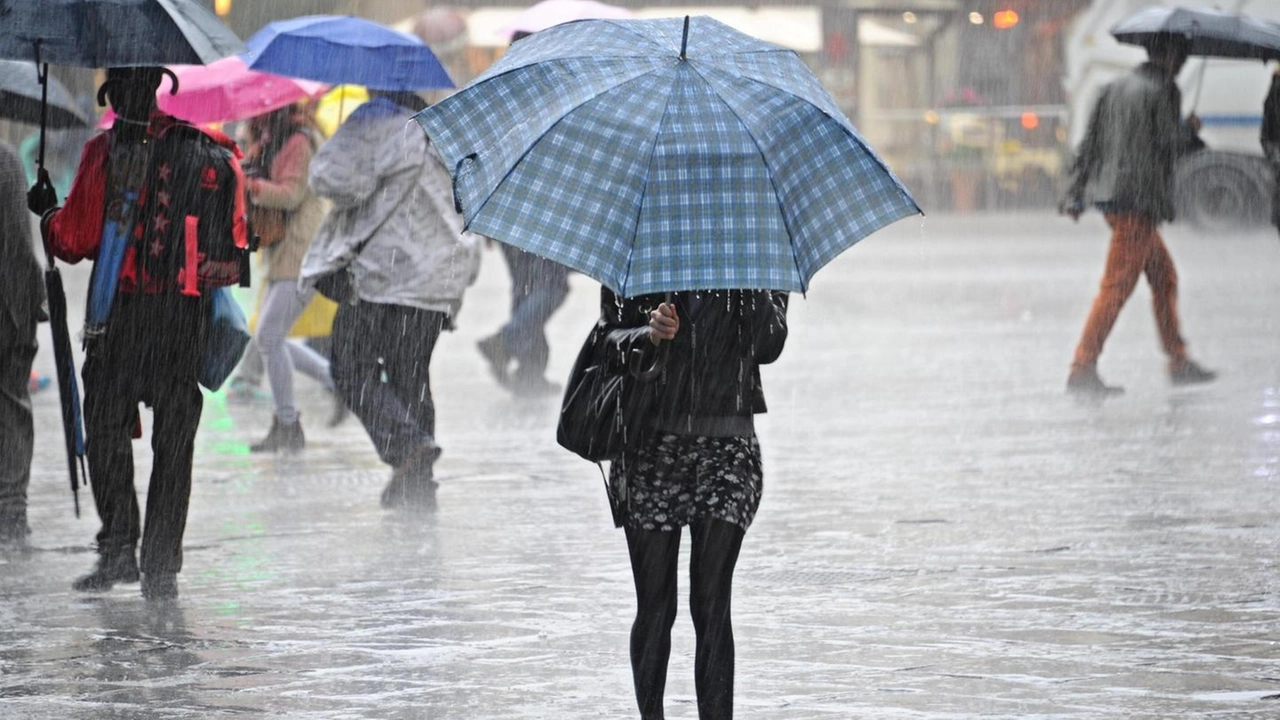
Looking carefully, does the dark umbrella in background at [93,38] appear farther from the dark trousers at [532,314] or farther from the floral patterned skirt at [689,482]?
the dark trousers at [532,314]

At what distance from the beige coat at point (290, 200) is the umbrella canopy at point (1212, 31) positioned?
15.3 ft

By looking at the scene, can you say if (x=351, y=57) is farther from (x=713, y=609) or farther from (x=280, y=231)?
(x=713, y=609)

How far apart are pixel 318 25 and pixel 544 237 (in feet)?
16.9

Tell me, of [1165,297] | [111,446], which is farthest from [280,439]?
[1165,297]

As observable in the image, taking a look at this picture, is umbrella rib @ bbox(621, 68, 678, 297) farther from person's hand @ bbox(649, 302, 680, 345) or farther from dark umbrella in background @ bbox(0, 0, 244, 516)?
dark umbrella in background @ bbox(0, 0, 244, 516)

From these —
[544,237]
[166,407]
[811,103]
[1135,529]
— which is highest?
[811,103]

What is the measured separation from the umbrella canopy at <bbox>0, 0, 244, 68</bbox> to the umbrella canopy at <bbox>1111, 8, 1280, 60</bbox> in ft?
21.9

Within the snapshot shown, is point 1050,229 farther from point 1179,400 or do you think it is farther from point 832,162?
point 832,162

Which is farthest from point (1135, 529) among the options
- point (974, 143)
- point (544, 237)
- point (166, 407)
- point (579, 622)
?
point (974, 143)

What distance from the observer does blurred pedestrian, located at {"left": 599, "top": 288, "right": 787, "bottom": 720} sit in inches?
A: 181

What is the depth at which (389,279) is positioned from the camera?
8.70 m

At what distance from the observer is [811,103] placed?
448 cm

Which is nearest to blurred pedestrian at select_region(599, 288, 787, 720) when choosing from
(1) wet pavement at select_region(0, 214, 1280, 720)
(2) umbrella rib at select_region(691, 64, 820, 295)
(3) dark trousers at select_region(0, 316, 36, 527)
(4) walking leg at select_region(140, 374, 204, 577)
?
(2) umbrella rib at select_region(691, 64, 820, 295)

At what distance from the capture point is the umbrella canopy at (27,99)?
27.1ft
